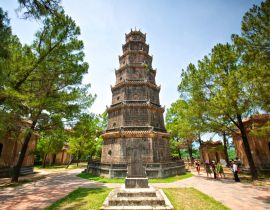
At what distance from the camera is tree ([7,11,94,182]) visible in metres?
10.9

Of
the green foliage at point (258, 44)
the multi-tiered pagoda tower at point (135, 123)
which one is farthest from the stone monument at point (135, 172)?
the green foliage at point (258, 44)

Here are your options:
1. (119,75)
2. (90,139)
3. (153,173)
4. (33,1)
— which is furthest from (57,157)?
(33,1)

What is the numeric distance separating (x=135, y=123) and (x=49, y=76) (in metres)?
10.1

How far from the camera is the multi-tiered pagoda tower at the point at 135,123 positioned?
56.7 ft

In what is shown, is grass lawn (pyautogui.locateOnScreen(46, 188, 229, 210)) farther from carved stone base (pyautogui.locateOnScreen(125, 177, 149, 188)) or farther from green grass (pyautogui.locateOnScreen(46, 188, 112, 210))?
carved stone base (pyautogui.locateOnScreen(125, 177, 149, 188))

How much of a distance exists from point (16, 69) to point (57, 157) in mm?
37102

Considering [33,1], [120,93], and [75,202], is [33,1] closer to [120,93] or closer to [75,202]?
[75,202]

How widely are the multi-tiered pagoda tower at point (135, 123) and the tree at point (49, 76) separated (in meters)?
5.87

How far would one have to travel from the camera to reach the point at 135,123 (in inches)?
742

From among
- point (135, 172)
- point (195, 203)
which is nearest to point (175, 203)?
point (195, 203)

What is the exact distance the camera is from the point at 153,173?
1633cm

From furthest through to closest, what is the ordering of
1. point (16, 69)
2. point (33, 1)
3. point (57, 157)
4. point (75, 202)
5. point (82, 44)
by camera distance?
point (57, 157) → point (82, 44) → point (16, 69) → point (75, 202) → point (33, 1)

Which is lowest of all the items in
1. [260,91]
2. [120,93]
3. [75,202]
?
[75,202]

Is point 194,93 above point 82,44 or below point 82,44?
below
